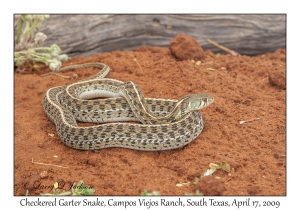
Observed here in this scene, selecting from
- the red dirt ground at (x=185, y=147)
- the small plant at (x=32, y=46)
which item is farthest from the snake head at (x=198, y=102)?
the small plant at (x=32, y=46)

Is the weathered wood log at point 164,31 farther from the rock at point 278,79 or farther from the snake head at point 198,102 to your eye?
the snake head at point 198,102

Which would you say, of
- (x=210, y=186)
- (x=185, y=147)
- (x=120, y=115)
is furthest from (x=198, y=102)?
(x=210, y=186)

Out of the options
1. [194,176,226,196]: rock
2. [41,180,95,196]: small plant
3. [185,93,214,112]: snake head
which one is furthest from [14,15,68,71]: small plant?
[194,176,226,196]: rock

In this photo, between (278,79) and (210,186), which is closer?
(210,186)

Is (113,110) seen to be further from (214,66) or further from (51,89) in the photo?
(214,66)

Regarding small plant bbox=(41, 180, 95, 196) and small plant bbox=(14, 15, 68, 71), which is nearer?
small plant bbox=(41, 180, 95, 196)

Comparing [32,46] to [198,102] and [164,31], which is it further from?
[198,102]

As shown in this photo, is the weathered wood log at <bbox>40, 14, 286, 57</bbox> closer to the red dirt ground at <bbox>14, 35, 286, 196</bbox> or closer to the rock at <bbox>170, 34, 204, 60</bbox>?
the red dirt ground at <bbox>14, 35, 286, 196</bbox>
